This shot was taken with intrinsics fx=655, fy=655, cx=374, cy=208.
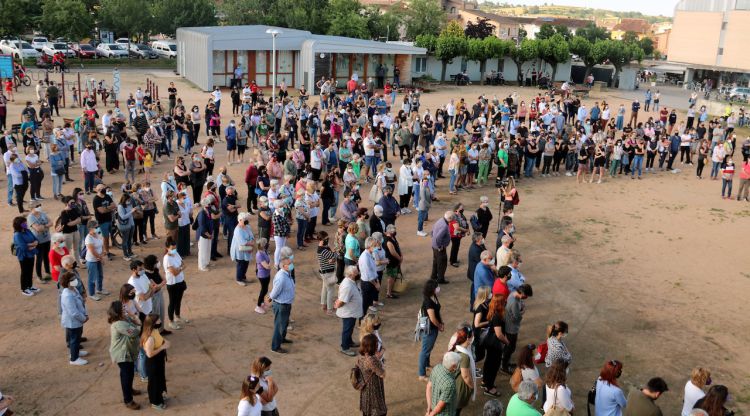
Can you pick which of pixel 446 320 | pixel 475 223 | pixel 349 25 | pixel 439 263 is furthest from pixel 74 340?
pixel 349 25

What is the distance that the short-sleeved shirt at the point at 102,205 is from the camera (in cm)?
1252

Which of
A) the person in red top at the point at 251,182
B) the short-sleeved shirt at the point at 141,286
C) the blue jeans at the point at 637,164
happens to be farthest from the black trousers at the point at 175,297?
the blue jeans at the point at 637,164

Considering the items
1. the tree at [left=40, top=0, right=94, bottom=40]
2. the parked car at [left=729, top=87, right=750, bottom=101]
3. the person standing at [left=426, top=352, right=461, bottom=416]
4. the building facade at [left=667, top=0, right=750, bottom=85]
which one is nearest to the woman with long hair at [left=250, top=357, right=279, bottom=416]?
the person standing at [left=426, top=352, right=461, bottom=416]

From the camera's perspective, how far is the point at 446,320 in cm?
1144

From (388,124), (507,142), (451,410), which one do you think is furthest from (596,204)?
(451,410)

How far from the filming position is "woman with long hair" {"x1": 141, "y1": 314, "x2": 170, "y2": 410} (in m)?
7.93

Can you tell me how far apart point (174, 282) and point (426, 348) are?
405cm

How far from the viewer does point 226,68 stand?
35938 mm

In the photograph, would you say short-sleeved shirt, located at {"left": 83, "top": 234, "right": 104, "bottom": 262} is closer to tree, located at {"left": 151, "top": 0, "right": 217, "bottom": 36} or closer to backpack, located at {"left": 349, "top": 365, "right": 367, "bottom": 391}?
backpack, located at {"left": 349, "top": 365, "right": 367, "bottom": 391}

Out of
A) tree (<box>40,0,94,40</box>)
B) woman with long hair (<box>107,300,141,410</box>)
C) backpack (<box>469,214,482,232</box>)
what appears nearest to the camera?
woman with long hair (<box>107,300,141,410</box>)

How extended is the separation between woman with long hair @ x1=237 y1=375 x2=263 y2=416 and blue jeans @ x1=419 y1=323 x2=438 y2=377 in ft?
9.41

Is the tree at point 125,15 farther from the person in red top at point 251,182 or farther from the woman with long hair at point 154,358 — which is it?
the woman with long hair at point 154,358

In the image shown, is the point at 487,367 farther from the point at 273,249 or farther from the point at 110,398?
the point at 273,249

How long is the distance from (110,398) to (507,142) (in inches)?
577
